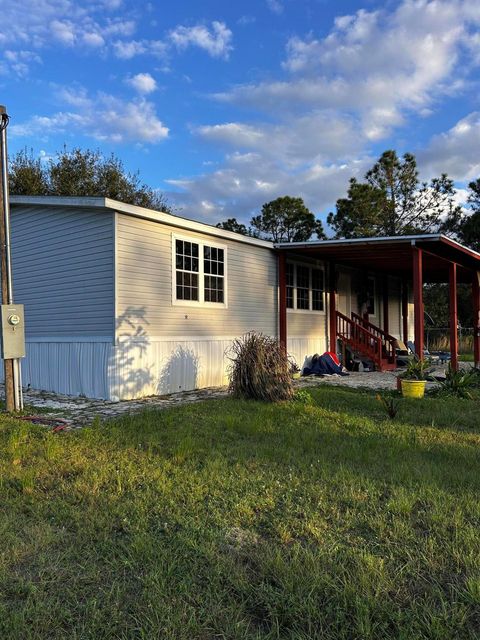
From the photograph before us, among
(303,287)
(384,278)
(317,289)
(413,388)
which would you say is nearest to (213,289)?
(303,287)

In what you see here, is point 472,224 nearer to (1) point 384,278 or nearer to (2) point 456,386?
(1) point 384,278

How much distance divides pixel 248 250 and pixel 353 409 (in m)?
5.33

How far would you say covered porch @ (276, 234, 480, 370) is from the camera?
37.4 ft

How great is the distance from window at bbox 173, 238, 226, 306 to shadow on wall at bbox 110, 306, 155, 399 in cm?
106

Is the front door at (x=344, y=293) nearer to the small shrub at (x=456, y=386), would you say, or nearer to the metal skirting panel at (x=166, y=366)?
the metal skirting panel at (x=166, y=366)

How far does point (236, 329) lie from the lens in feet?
37.0

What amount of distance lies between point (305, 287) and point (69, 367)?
699cm

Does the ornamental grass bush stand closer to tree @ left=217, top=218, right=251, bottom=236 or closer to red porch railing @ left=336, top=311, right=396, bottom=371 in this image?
red porch railing @ left=336, top=311, right=396, bottom=371

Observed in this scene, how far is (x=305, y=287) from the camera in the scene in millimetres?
14000

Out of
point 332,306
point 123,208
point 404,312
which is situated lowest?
point 404,312

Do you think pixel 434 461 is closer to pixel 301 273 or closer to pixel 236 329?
pixel 236 329

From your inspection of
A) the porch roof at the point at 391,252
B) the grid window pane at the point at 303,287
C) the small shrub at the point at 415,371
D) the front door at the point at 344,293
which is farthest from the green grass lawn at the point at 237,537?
the front door at the point at 344,293

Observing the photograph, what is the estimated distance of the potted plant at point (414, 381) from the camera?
8734 millimetres

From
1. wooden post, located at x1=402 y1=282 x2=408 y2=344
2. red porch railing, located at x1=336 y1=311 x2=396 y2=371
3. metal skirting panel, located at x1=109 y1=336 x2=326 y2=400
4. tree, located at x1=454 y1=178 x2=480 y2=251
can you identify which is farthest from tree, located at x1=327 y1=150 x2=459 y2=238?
metal skirting panel, located at x1=109 y1=336 x2=326 y2=400
